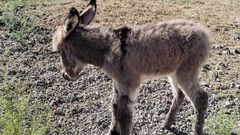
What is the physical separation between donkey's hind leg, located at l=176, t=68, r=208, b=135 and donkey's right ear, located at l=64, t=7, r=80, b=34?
55.1 inches

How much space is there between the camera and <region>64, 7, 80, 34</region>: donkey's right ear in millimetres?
6153

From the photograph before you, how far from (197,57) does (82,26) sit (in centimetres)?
157

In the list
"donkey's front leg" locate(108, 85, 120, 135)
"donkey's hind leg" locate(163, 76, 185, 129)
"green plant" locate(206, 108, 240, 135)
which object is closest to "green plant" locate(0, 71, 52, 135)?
"donkey's front leg" locate(108, 85, 120, 135)

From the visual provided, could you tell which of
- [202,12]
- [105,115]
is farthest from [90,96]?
[202,12]

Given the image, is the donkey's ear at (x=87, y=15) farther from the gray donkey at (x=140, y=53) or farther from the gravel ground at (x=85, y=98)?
the gravel ground at (x=85, y=98)

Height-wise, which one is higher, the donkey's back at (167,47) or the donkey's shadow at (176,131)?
the donkey's back at (167,47)

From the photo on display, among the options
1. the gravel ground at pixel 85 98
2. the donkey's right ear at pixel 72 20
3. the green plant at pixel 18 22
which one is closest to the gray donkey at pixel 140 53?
the donkey's right ear at pixel 72 20

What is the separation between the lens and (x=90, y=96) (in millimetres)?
7801

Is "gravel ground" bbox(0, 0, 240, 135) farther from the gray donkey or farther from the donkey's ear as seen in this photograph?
the donkey's ear

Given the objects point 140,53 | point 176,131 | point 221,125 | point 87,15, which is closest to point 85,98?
point 87,15

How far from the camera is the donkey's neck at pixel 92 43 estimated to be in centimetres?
653

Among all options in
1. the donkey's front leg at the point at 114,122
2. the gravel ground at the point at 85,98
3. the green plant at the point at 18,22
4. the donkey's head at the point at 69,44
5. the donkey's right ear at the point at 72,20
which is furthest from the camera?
the green plant at the point at 18,22

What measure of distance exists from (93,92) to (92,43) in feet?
4.95

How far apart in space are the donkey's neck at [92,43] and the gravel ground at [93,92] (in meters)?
0.80
